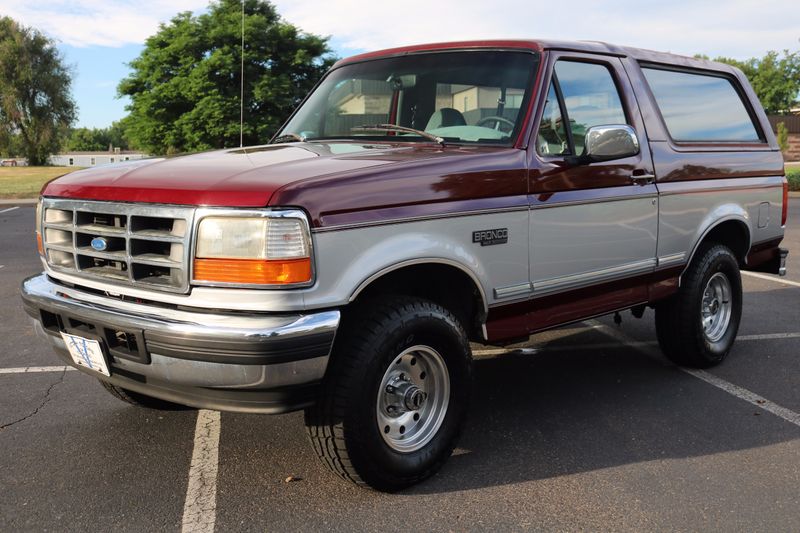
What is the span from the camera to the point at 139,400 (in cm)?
413

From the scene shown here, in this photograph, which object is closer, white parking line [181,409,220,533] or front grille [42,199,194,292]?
front grille [42,199,194,292]

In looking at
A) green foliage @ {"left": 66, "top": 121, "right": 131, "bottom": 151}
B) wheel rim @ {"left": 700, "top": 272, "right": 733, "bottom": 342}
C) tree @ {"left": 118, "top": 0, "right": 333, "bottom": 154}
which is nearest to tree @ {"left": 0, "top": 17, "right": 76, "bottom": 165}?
tree @ {"left": 118, "top": 0, "right": 333, "bottom": 154}

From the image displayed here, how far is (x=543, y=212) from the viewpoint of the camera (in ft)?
12.2

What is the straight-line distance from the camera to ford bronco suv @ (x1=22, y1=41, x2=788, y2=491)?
2.79m

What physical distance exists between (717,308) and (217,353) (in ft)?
13.3

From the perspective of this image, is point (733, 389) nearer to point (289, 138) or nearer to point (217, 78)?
point (289, 138)

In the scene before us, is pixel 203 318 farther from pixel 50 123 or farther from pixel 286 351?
pixel 50 123

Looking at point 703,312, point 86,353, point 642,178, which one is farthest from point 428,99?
point 703,312

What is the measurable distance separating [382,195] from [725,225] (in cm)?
329

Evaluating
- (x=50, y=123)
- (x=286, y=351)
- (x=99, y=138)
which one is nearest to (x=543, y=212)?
(x=286, y=351)

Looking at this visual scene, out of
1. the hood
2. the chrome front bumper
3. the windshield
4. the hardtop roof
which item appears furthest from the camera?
the hardtop roof

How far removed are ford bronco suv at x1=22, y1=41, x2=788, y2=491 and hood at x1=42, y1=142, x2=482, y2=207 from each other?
0.01 m

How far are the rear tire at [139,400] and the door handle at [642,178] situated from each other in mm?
2927

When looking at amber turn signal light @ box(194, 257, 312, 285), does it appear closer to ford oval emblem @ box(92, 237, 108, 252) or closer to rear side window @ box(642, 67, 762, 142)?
ford oval emblem @ box(92, 237, 108, 252)
